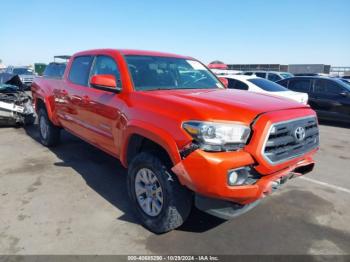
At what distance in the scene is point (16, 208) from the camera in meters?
3.82

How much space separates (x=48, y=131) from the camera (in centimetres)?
648

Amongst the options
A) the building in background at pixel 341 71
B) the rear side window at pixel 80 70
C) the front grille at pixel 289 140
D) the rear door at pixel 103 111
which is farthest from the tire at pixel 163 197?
the building in background at pixel 341 71

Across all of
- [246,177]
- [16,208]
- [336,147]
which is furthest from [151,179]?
[336,147]

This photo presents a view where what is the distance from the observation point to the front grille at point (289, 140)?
9.27 feet

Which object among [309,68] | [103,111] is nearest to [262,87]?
[103,111]

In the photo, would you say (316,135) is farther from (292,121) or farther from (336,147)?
(336,147)

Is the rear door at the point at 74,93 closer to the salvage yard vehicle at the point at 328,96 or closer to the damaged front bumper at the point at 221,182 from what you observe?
the damaged front bumper at the point at 221,182

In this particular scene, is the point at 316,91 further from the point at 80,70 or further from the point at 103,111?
the point at 103,111

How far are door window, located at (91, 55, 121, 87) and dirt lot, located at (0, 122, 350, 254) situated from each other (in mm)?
1612

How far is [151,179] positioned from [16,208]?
→ 1818 mm

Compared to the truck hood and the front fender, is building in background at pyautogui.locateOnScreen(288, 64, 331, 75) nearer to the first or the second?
the truck hood

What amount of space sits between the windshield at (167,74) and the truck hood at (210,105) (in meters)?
0.39

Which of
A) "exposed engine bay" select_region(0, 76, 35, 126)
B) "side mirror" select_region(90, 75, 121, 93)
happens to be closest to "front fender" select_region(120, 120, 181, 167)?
"side mirror" select_region(90, 75, 121, 93)

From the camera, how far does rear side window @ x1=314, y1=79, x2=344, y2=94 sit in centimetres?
1042
